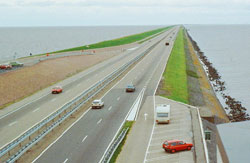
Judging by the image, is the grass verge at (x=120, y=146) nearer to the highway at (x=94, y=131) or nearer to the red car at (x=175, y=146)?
the highway at (x=94, y=131)

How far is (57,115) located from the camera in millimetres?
40906

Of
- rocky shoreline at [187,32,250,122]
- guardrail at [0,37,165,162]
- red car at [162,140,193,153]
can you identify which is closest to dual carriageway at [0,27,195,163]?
guardrail at [0,37,165,162]

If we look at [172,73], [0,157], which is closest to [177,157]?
[0,157]

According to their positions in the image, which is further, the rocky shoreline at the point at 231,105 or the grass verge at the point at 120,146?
the rocky shoreline at the point at 231,105

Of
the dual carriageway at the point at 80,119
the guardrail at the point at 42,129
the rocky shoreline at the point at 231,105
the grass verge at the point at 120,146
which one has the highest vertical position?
the guardrail at the point at 42,129

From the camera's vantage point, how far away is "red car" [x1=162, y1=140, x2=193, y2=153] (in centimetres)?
3172

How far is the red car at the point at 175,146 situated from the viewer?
31.7m

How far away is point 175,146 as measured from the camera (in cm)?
3178

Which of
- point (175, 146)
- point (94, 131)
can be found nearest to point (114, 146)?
point (175, 146)

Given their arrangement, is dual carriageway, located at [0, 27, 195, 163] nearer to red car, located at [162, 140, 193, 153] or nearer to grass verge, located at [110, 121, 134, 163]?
grass verge, located at [110, 121, 134, 163]

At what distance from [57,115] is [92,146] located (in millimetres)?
8940

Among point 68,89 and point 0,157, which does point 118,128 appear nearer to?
point 0,157

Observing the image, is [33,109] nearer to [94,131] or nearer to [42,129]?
[42,129]

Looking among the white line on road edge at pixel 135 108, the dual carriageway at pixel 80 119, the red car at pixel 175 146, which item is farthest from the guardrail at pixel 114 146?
the white line on road edge at pixel 135 108
